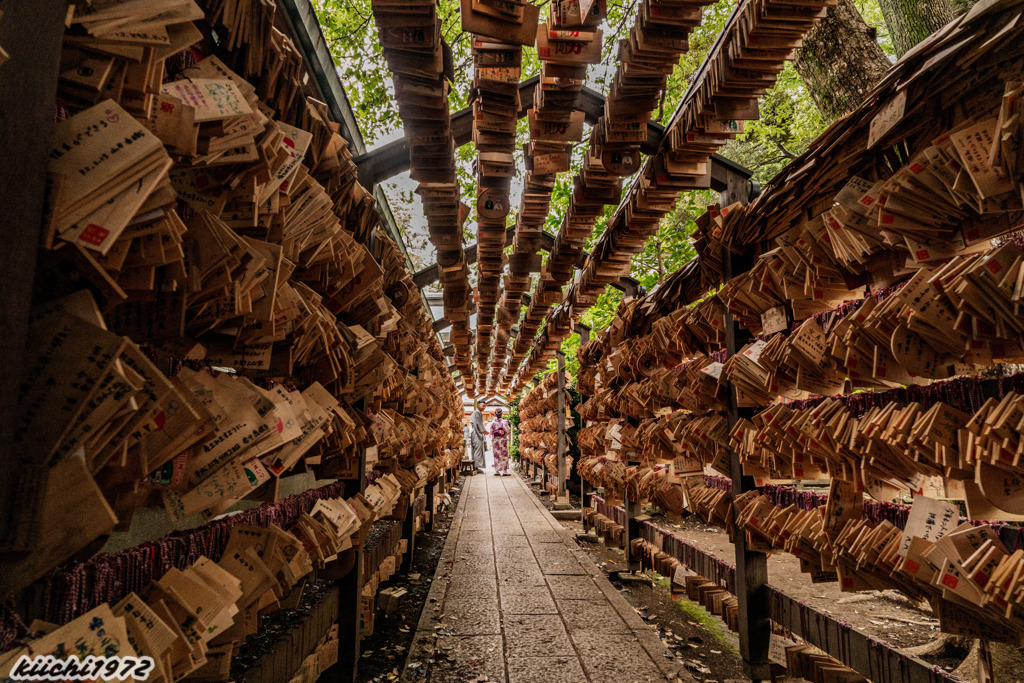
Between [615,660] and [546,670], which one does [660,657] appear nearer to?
[615,660]

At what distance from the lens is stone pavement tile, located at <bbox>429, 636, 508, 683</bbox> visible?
277 centimetres

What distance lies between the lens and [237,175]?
1.11 metres

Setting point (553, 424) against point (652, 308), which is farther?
point (553, 424)

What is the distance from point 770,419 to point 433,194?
189cm

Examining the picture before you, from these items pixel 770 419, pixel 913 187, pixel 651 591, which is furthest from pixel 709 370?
pixel 651 591

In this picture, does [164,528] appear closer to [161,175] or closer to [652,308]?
[161,175]

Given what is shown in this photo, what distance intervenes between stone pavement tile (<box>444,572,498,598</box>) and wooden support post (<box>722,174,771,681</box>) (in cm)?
203

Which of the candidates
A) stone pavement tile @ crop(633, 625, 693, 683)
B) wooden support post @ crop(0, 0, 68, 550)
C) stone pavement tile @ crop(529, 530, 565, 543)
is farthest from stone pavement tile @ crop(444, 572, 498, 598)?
wooden support post @ crop(0, 0, 68, 550)

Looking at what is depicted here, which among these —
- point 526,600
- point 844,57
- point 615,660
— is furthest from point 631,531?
point 844,57

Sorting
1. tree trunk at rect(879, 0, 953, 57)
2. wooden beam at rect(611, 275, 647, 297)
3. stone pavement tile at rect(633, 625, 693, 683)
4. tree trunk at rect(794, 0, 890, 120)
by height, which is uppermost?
tree trunk at rect(879, 0, 953, 57)

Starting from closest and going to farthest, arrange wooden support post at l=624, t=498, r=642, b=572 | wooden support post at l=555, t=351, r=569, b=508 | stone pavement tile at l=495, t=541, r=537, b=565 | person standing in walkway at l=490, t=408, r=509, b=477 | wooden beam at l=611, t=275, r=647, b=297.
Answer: wooden support post at l=624, t=498, r=642, b=572 → wooden beam at l=611, t=275, r=647, b=297 → stone pavement tile at l=495, t=541, r=537, b=565 → wooden support post at l=555, t=351, r=569, b=508 → person standing in walkway at l=490, t=408, r=509, b=477

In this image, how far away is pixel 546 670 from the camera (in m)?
2.79

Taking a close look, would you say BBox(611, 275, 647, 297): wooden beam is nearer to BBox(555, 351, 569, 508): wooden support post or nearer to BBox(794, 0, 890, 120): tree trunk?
BBox(794, 0, 890, 120): tree trunk

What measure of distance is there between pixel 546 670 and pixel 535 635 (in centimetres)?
53
